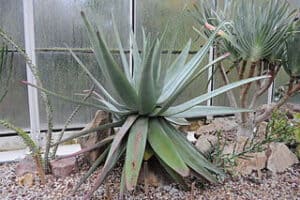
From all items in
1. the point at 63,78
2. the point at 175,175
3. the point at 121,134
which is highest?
the point at 63,78

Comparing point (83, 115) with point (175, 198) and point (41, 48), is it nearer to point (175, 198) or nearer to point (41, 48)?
point (41, 48)

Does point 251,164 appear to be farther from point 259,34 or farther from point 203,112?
point 259,34

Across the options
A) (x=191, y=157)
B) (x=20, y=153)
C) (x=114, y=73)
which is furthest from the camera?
(x=20, y=153)

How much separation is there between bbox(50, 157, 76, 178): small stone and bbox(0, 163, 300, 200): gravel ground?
3cm

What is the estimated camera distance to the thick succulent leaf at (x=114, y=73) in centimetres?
121

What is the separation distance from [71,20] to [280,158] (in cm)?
167

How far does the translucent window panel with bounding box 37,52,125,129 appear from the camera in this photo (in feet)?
7.30

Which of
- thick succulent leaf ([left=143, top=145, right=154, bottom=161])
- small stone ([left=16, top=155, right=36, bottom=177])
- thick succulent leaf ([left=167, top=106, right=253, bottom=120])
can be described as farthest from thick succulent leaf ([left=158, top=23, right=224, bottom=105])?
small stone ([left=16, top=155, right=36, bottom=177])

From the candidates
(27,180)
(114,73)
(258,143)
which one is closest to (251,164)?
(258,143)

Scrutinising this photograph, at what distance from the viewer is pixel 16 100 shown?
86.3 inches

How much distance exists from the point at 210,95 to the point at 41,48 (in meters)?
1.35

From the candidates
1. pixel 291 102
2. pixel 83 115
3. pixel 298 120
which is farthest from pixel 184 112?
pixel 291 102

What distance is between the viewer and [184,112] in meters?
1.47

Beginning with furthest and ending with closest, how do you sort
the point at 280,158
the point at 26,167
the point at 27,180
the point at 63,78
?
the point at 63,78 → the point at 280,158 → the point at 26,167 → the point at 27,180
